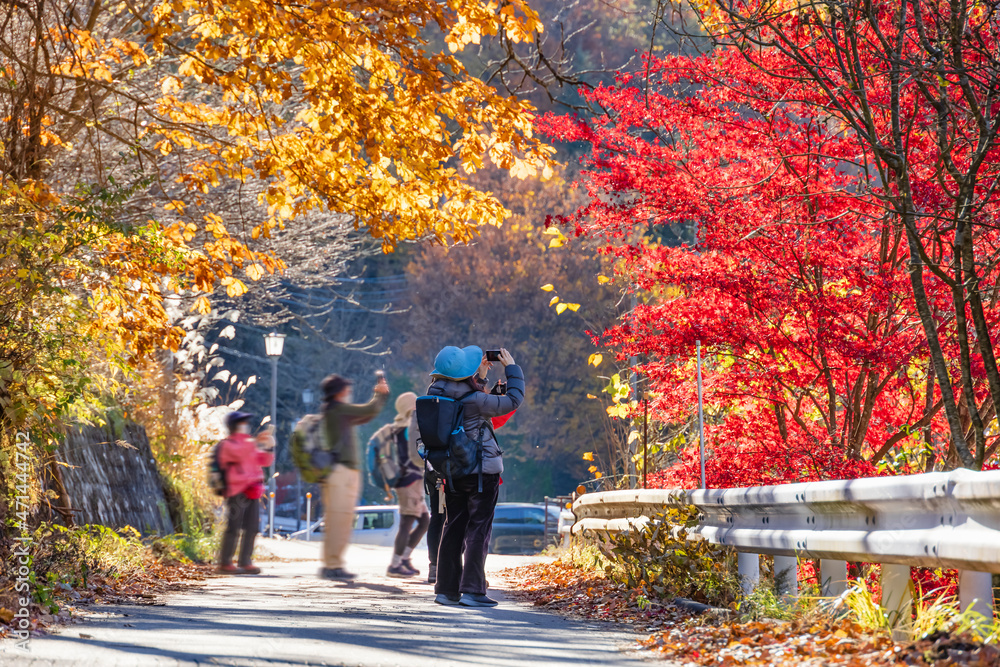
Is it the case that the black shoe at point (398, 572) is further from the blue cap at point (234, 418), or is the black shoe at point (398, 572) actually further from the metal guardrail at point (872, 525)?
the metal guardrail at point (872, 525)

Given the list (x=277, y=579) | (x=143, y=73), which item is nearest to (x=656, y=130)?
(x=277, y=579)

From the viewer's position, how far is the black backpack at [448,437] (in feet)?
23.1

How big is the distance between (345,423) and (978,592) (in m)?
5.55

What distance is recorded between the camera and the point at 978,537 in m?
3.88

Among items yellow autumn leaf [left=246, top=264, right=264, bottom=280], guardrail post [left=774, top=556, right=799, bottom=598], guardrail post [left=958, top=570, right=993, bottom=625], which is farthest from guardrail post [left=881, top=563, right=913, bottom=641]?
yellow autumn leaf [left=246, top=264, right=264, bottom=280]

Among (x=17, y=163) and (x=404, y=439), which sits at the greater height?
(x=17, y=163)

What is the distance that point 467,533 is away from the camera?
736cm

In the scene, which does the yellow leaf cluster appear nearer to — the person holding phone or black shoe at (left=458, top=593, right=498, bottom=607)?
the person holding phone

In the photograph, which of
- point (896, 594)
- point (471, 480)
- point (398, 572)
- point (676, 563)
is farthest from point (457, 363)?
point (398, 572)

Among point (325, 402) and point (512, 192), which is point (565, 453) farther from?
→ point (325, 402)

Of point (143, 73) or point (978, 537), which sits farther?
point (143, 73)

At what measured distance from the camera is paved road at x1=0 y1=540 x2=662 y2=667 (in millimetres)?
4582

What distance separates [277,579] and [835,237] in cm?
635

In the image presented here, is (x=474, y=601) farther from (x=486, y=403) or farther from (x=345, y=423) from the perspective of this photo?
(x=345, y=423)
